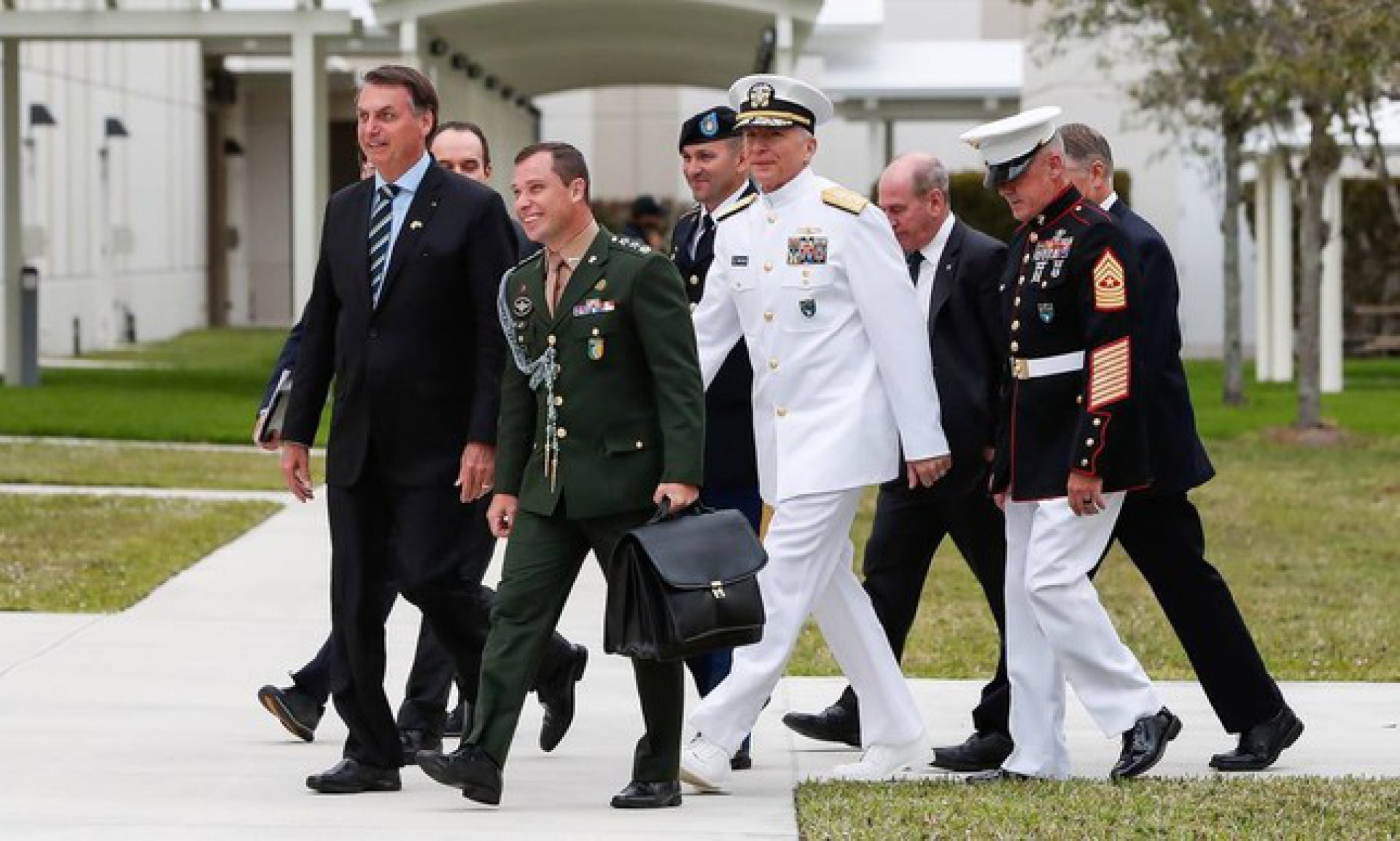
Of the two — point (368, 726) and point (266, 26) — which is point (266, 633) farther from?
point (266, 26)

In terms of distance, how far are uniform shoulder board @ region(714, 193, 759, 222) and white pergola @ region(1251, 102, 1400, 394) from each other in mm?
20415

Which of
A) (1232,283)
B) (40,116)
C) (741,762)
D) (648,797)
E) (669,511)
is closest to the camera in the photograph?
(669,511)

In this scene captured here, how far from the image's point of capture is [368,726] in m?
7.47

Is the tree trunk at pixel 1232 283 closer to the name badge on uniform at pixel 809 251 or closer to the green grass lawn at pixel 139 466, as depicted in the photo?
the green grass lawn at pixel 139 466

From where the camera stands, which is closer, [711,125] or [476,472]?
[476,472]

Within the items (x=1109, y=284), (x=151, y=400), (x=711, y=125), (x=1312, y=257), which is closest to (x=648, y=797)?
(x=1109, y=284)

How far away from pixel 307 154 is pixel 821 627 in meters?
18.5

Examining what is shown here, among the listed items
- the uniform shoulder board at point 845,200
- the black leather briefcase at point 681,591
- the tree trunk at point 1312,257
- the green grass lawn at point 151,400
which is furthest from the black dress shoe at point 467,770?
the tree trunk at point 1312,257

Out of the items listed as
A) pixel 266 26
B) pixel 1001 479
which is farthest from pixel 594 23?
pixel 1001 479

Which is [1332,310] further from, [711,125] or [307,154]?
[711,125]

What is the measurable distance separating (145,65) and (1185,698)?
3714 cm

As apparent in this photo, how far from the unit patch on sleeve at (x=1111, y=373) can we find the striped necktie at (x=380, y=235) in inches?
73.2

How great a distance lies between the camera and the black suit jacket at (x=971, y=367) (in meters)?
8.10

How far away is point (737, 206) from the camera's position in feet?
25.6
